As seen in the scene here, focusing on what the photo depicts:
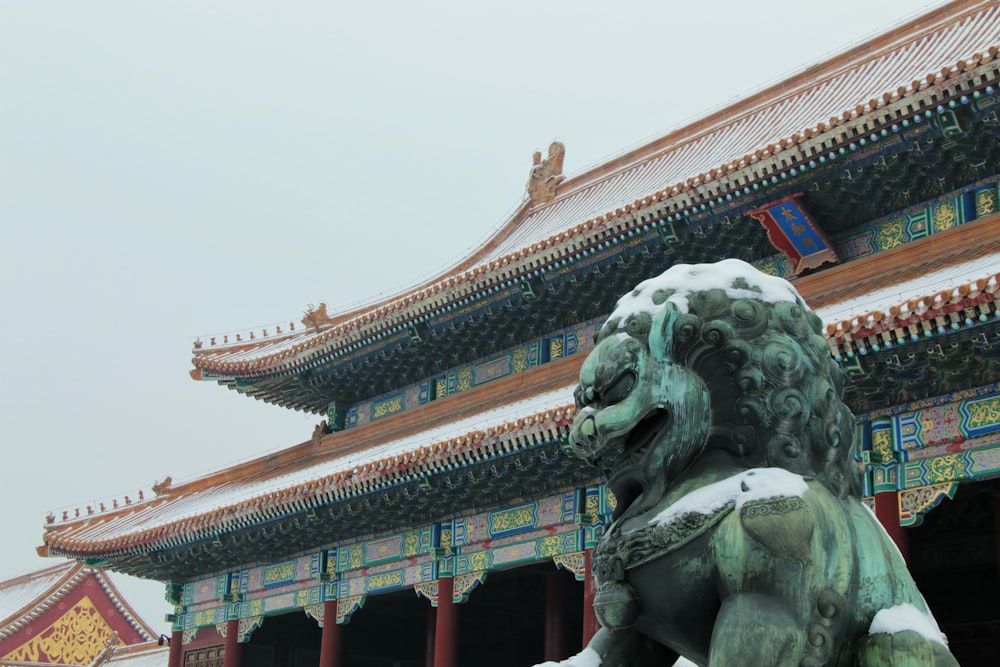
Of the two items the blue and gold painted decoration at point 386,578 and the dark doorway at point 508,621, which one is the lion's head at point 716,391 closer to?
the blue and gold painted decoration at point 386,578

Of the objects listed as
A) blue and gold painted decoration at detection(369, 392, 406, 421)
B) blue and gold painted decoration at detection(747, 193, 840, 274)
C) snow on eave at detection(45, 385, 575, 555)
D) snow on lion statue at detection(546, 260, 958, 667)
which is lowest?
snow on lion statue at detection(546, 260, 958, 667)

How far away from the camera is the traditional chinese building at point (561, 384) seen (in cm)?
995

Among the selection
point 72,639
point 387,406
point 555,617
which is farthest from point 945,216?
point 72,639

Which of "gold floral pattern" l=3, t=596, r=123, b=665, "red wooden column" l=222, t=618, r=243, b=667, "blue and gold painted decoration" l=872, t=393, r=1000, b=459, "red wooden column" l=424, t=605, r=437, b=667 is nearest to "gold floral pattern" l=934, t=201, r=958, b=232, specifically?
"blue and gold painted decoration" l=872, t=393, r=1000, b=459

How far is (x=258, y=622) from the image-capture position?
1631 cm

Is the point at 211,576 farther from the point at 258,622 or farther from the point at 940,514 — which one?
the point at 940,514

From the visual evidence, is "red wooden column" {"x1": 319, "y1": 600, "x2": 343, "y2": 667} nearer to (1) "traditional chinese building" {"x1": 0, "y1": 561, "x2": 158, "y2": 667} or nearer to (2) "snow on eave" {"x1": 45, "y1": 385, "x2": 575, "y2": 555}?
(2) "snow on eave" {"x1": 45, "y1": 385, "x2": 575, "y2": 555}

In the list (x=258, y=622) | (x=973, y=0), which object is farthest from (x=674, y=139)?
(x=258, y=622)

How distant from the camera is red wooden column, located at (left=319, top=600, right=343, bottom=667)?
14.7m

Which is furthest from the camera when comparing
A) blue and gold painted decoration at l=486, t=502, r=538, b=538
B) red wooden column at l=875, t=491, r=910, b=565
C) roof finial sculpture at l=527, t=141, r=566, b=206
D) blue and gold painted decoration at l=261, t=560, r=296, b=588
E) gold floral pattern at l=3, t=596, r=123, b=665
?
gold floral pattern at l=3, t=596, r=123, b=665

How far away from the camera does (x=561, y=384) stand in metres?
13.9

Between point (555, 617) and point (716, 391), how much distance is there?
36.0 ft

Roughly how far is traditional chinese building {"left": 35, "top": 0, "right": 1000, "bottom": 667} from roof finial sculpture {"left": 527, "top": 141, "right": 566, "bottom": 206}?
0.04m

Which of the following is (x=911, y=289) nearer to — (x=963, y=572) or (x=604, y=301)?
(x=963, y=572)
